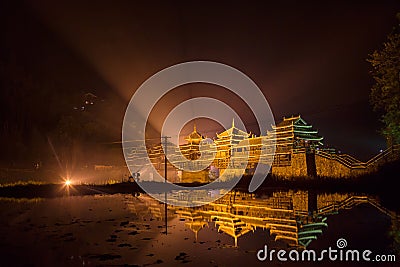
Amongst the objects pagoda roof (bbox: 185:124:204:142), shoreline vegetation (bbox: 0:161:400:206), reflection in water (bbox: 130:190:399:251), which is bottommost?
reflection in water (bbox: 130:190:399:251)

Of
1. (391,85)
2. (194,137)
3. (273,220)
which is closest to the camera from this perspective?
(273,220)

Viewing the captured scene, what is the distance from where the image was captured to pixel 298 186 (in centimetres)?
2462

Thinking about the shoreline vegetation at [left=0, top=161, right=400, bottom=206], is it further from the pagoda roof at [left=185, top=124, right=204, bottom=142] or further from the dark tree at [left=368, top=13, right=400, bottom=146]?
the pagoda roof at [left=185, top=124, right=204, bottom=142]

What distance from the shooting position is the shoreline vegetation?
19.2m

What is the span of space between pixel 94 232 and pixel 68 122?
40010 mm

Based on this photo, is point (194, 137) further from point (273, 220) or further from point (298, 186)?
point (273, 220)

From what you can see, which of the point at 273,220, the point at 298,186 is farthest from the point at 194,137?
the point at 273,220

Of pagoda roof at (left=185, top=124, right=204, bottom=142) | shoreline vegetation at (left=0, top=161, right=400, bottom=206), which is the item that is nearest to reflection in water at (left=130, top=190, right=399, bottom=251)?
shoreline vegetation at (left=0, top=161, right=400, bottom=206)

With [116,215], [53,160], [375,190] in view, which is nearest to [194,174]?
[53,160]

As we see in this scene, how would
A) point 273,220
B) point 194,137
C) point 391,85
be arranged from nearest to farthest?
point 273,220 → point 391,85 → point 194,137

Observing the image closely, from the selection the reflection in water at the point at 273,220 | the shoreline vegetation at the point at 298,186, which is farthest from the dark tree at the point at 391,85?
the reflection in water at the point at 273,220

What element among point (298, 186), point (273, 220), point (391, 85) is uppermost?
point (391, 85)

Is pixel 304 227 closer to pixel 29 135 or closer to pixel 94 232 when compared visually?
pixel 94 232

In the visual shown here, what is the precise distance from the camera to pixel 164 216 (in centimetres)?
1220
